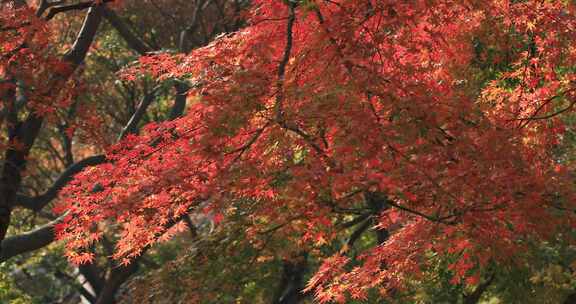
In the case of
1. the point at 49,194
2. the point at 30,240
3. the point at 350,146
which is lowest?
the point at 350,146

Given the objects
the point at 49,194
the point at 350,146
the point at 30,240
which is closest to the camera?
the point at 350,146

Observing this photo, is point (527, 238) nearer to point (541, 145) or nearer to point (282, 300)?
point (541, 145)

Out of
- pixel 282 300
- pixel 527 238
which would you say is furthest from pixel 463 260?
pixel 282 300

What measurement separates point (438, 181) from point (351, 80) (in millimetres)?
1082

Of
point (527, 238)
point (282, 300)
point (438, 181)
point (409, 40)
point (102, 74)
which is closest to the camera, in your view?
point (438, 181)

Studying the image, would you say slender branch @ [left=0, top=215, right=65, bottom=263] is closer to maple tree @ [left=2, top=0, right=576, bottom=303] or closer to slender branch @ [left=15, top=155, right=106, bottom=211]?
slender branch @ [left=15, top=155, right=106, bottom=211]

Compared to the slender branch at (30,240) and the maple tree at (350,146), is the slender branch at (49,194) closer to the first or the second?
the slender branch at (30,240)

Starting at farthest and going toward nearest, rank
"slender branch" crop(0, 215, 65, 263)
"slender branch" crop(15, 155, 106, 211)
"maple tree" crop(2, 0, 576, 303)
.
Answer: "slender branch" crop(15, 155, 106, 211) < "slender branch" crop(0, 215, 65, 263) < "maple tree" crop(2, 0, 576, 303)

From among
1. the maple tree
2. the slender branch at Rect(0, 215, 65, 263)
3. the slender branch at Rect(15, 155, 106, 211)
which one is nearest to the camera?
the maple tree

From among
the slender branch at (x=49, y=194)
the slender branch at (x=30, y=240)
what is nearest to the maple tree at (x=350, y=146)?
the slender branch at (x=30, y=240)

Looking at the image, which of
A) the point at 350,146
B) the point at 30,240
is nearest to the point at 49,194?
the point at 30,240

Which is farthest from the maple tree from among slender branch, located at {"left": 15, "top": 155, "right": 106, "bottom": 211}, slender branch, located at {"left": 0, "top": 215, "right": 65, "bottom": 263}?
slender branch, located at {"left": 15, "top": 155, "right": 106, "bottom": 211}

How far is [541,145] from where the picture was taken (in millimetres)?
7711

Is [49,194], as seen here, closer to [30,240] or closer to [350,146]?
[30,240]
